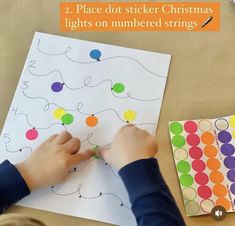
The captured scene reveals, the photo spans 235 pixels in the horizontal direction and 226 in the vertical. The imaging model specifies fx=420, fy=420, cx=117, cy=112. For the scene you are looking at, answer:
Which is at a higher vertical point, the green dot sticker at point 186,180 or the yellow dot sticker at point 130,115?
the yellow dot sticker at point 130,115

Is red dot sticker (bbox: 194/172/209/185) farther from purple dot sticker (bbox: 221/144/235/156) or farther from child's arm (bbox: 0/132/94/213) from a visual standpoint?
child's arm (bbox: 0/132/94/213)

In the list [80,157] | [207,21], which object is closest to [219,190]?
[80,157]

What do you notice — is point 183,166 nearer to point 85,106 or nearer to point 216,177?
point 216,177

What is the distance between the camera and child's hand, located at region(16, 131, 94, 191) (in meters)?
0.75

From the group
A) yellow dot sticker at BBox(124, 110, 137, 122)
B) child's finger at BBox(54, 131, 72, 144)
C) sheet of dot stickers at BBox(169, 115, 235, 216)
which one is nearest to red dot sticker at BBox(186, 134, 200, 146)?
sheet of dot stickers at BBox(169, 115, 235, 216)

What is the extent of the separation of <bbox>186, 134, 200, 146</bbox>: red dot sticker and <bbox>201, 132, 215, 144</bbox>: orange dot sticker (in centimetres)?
1

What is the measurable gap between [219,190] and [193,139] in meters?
0.10

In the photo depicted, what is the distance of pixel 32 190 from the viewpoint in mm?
746

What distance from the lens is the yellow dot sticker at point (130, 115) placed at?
790 mm

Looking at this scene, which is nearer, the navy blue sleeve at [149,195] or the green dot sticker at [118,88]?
the navy blue sleeve at [149,195]

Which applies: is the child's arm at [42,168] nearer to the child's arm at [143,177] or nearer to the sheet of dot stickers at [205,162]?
the child's arm at [143,177]

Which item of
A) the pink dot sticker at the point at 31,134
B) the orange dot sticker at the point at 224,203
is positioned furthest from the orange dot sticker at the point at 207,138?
the pink dot sticker at the point at 31,134

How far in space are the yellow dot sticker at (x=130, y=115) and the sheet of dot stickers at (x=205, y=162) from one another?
0.07 m

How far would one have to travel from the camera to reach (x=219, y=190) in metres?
0.73
